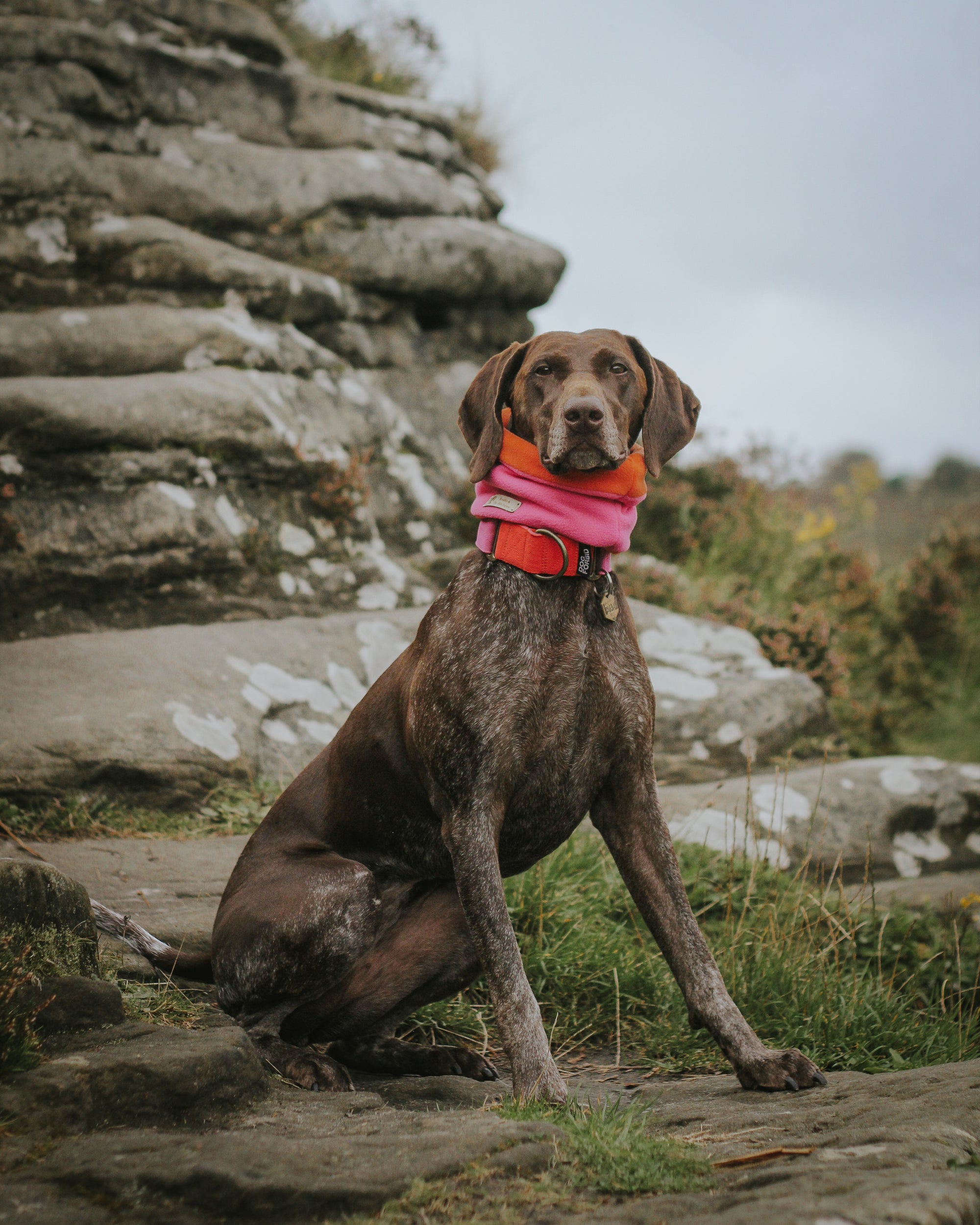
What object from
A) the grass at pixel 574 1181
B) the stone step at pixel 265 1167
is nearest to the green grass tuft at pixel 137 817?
the stone step at pixel 265 1167

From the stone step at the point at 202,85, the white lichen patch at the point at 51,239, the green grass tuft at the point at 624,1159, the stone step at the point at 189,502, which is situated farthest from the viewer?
the stone step at the point at 202,85

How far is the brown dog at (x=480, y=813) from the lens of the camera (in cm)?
280

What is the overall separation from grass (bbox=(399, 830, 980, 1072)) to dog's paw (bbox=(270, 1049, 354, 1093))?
65 centimetres

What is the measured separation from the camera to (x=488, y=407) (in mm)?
3182

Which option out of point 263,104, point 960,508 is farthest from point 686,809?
point 960,508

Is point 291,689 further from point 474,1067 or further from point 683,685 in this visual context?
point 474,1067

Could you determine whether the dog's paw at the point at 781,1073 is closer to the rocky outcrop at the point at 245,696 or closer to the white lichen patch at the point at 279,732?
the rocky outcrop at the point at 245,696

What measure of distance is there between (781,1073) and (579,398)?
1892mm

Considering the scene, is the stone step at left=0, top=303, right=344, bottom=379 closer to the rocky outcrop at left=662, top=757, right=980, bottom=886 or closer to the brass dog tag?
the rocky outcrop at left=662, top=757, right=980, bottom=886

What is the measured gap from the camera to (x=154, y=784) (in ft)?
15.4

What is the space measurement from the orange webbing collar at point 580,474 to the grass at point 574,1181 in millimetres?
1672

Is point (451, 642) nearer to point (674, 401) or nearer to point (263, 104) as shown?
point (674, 401)

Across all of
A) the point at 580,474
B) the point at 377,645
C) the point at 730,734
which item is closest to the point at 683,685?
the point at 730,734

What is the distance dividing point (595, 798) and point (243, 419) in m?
4.15
